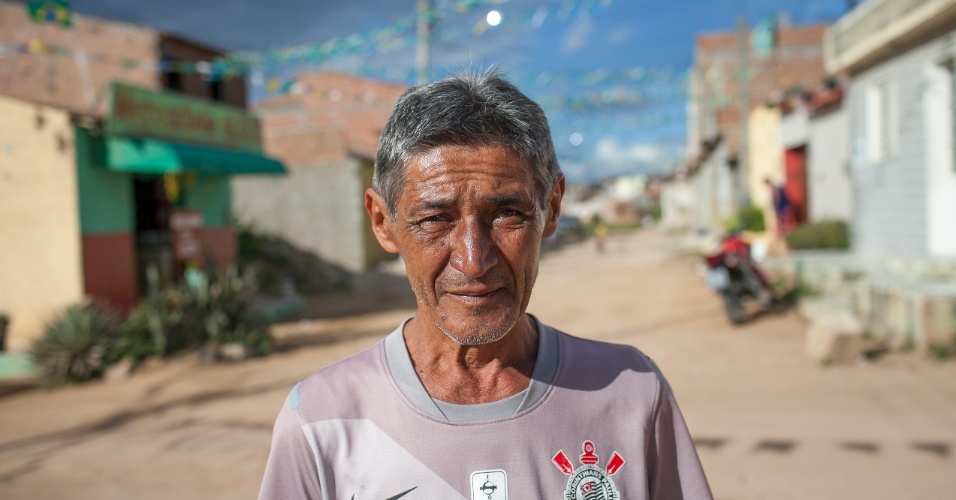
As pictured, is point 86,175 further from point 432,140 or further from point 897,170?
point 897,170

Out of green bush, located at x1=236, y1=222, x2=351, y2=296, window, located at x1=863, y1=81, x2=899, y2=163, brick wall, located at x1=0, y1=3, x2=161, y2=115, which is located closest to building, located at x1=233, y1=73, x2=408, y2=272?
green bush, located at x1=236, y1=222, x2=351, y2=296

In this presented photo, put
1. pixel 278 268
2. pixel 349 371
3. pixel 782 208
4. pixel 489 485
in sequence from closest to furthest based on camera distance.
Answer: pixel 489 485, pixel 349 371, pixel 782 208, pixel 278 268

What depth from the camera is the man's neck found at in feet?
5.18

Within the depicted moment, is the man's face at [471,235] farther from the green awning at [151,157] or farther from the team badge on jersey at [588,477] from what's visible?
the green awning at [151,157]

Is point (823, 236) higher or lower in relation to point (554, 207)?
lower

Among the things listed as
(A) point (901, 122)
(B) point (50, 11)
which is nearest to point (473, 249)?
(B) point (50, 11)

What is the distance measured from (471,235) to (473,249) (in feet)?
0.10

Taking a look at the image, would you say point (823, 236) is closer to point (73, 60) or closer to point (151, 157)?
point (151, 157)

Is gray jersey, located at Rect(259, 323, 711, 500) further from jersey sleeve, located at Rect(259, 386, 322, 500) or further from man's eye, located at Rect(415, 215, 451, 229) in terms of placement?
man's eye, located at Rect(415, 215, 451, 229)

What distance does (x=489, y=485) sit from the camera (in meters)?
1.43

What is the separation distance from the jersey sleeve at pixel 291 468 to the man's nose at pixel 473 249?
1.51ft

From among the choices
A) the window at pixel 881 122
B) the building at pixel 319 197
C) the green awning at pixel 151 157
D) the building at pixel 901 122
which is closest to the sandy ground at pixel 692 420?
the building at pixel 901 122

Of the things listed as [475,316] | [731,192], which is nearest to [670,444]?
[475,316]

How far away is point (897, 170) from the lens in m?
10.9
